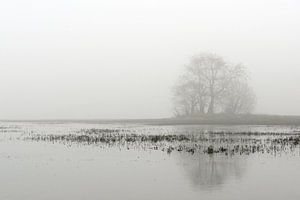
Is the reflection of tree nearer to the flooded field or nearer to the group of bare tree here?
the flooded field

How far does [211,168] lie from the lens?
51.8 ft

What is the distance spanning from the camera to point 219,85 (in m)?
79.5

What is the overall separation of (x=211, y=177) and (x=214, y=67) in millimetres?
67581

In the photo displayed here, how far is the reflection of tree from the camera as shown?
13200 millimetres

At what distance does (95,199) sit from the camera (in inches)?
422

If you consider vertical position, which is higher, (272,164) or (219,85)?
(219,85)

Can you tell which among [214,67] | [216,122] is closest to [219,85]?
[214,67]

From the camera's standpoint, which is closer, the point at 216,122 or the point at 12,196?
the point at 12,196

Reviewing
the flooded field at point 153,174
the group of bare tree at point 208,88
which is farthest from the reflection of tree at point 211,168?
the group of bare tree at point 208,88

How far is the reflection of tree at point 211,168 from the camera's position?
13200 millimetres

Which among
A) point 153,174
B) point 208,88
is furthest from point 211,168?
point 208,88

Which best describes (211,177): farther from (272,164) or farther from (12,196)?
(12,196)

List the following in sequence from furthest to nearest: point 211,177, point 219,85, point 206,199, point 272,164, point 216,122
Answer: point 219,85 → point 216,122 → point 272,164 → point 211,177 → point 206,199

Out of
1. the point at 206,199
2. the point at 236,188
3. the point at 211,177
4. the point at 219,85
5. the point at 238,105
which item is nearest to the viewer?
the point at 206,199
